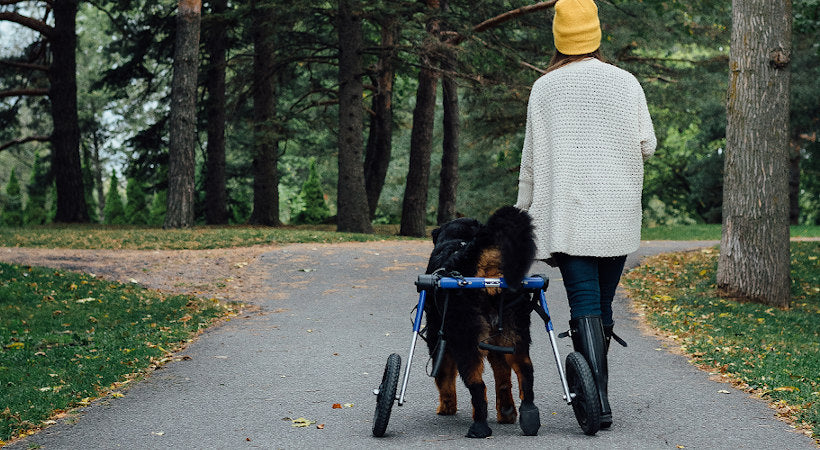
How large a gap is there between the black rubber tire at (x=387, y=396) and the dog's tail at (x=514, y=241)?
0.78 m

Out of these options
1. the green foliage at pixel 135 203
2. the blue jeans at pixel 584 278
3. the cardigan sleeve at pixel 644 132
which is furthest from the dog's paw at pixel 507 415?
the green foliage at pixel 135 203

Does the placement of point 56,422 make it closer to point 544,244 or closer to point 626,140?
point 544,244

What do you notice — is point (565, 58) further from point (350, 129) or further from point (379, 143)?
point (379, 143)

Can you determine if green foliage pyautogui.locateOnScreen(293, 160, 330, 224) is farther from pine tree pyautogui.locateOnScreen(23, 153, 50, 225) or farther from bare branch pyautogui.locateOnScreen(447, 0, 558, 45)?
bare branch pyautogui.locateOnScreen(447, 0, 558, 45)

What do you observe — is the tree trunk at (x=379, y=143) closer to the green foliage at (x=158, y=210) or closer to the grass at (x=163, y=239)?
the grass at (x=163, y=239)

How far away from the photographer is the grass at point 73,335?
18.4 feet

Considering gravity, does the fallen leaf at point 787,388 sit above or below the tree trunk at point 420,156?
below

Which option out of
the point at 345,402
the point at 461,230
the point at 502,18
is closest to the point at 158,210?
the point at 502,18

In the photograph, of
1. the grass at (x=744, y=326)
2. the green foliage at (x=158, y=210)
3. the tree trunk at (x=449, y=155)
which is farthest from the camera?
the green foliage at (x=158, y=210)

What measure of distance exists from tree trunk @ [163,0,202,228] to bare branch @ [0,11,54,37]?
599 centimetres

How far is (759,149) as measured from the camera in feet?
34.2

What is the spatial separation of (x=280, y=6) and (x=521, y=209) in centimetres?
1455

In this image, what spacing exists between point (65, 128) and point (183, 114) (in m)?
7.17

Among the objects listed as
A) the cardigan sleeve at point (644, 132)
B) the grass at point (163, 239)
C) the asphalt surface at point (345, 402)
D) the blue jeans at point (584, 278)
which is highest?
the cardigan sleeve at point (644, 132)
